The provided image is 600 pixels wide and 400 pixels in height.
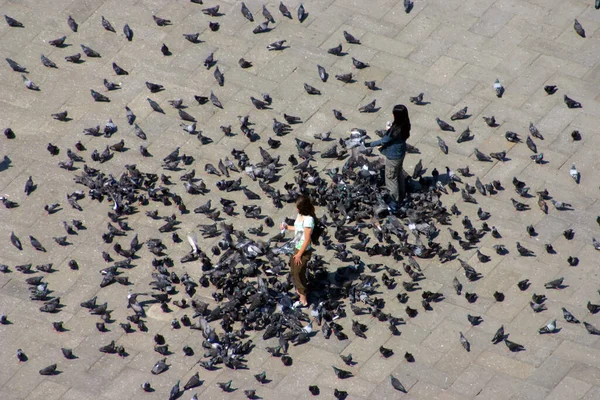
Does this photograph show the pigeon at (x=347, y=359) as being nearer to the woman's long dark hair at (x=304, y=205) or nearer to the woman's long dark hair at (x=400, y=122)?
the woman's long dark hair at (x=304, y=205)

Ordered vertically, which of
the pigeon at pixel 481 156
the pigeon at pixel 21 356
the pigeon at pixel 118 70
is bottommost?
the pigeon at pixel 21 356

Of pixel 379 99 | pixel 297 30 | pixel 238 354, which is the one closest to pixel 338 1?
pixel 297 30

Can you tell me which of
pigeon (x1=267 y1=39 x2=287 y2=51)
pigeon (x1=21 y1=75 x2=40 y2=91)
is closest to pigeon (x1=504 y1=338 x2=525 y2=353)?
pigeon (x1=267 y1=39 x2=287 y2=51)

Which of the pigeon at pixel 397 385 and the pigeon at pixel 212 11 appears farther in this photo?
the pigeon at pixel 212 11

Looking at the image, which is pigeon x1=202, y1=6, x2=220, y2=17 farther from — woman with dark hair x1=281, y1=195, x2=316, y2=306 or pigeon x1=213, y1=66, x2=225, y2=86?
woman with dark hair x1=281, y1=195, x2=316, y2=306

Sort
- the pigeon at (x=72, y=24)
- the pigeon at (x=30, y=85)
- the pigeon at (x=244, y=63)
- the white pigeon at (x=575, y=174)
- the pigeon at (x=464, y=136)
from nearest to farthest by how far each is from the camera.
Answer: the white pigeon at (x=575, y=174) → the pigeon at (x=464, y=136) → the pigeon at (x=30, y=85) → the pigeon at (x=244, y=63) → the pigeon at (x=72, y=24)

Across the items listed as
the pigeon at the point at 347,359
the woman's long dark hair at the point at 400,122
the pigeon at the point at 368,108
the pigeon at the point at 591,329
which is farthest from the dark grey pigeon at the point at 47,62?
the pigeon at the point at 591,329

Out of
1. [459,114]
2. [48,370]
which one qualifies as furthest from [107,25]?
[48,370]

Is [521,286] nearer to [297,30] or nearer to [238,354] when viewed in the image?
[238,354]
